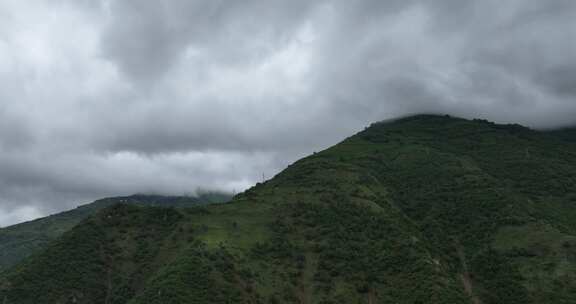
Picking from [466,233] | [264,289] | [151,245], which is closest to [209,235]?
[151,245]

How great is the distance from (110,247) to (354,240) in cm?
9092

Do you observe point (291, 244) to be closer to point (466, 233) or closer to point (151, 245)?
point (151, 245)

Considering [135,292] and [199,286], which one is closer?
[199,286]

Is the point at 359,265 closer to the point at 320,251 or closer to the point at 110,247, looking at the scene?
the point at 320,251

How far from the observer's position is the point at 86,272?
170 m

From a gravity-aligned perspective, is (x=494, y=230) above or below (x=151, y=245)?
below

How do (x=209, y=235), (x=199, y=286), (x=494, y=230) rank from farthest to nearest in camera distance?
(x=494, y=230) < (x=209, y=235) < (x=199, y=286)

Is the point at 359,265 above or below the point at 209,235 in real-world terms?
below

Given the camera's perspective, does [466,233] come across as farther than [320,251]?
Yes

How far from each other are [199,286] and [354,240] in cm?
6649

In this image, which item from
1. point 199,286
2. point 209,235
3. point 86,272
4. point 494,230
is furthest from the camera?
point 494,230

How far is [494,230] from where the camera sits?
19512cm

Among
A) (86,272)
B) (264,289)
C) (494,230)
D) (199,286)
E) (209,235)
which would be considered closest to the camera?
(199,286)

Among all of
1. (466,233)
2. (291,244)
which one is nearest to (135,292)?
(291,244)
